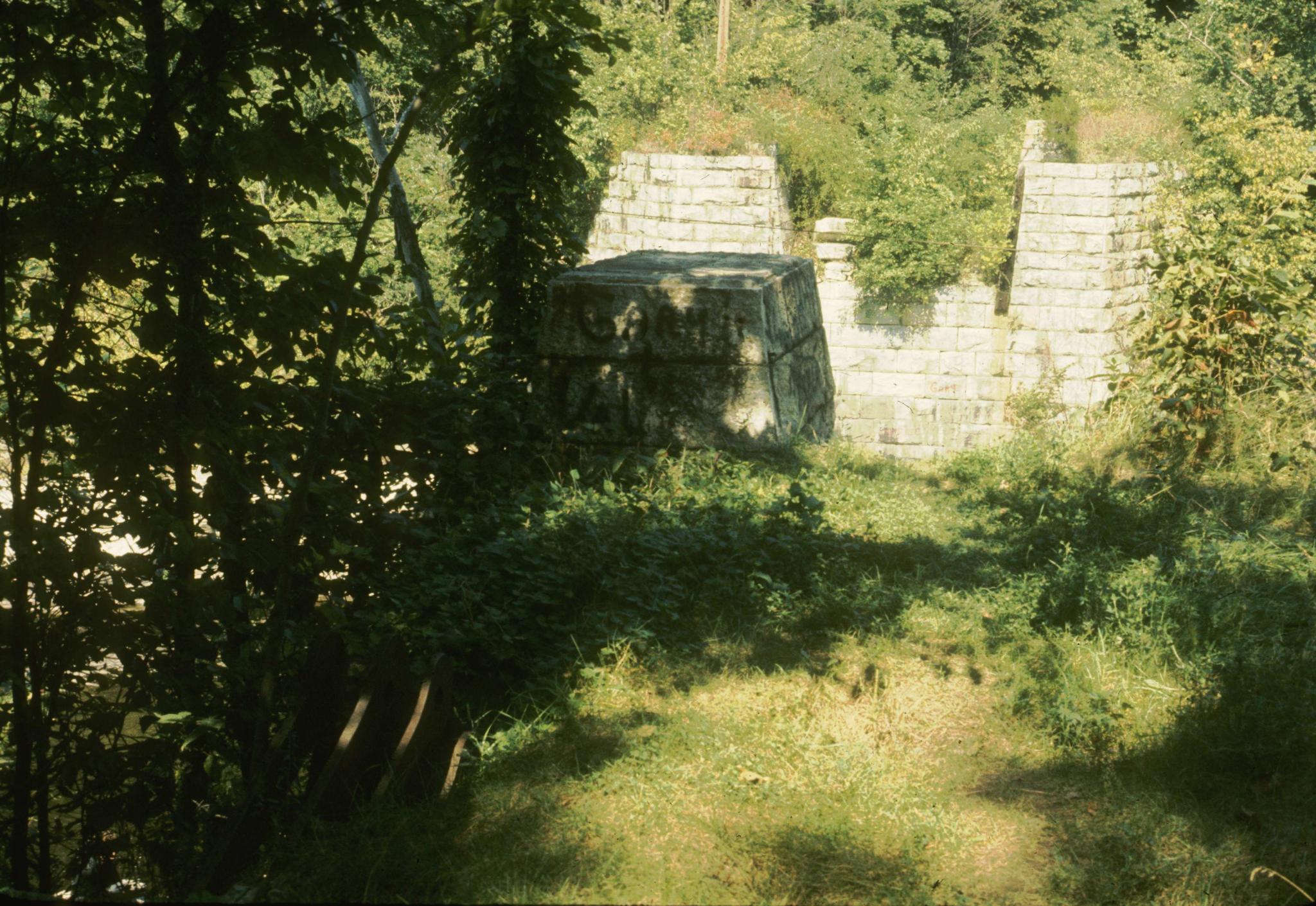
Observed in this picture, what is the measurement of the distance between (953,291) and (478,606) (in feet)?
36.3

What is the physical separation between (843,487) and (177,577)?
11.2 ft

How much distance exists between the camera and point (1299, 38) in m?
15.1

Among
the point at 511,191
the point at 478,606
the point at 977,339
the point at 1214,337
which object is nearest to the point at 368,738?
the point at 478,606

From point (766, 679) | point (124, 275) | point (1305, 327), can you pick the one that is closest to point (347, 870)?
point (766, 679)

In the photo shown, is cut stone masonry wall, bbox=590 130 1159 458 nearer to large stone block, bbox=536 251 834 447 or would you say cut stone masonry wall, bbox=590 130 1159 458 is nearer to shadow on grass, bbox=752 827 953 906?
large stone block, bbox=536 251 834 447

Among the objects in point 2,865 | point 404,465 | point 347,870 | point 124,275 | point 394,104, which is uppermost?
point 394,104

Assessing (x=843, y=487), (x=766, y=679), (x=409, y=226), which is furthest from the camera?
(x=409, y=226)

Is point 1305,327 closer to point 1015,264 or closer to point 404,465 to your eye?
point 404,465

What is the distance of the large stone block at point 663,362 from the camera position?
19.6 feet

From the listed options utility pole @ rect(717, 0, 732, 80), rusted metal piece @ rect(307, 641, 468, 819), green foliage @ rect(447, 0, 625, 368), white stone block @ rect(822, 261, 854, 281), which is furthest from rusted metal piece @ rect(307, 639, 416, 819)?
utility pole @ rect(717, 0, 732, 80)

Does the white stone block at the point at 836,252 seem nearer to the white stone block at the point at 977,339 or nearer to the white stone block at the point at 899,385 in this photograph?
the white stone block at the point at 899,385

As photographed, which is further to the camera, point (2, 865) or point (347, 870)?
point (2, 865)

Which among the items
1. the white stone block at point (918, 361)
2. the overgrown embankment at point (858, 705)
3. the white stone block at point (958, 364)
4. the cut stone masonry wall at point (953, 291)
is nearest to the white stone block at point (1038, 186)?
the cut stone masonry wall at point (953, 291)

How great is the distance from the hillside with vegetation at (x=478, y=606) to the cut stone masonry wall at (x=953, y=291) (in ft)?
24.8
